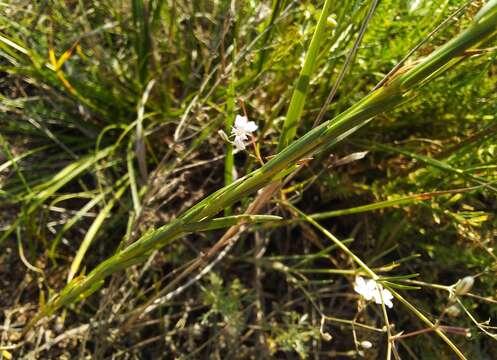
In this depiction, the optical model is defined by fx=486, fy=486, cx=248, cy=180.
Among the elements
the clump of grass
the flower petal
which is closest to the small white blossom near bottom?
the clump of grass

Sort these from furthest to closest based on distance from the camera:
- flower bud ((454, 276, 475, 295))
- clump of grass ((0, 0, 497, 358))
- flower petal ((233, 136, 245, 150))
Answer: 1. clump of grass ((0, 0, 497, 358))
2. flower petal ((233, 136, 245, 150))
3. flower bud ((454, 276, 475, 295))

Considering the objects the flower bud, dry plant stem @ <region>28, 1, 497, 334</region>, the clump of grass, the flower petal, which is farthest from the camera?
the clump of grass

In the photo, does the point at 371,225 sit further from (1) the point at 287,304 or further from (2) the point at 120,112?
(2) the point at 120,112

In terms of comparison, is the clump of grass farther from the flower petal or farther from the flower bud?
the flower bud

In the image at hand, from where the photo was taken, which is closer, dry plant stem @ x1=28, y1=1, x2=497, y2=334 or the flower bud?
dry plant stem @ x1=28, y1=1, x2=497, y2=334

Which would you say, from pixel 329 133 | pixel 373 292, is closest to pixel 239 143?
pixel 329 133

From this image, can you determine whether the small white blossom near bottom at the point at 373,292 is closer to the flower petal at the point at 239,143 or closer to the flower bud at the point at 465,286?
the flower bud at the point at 465,286

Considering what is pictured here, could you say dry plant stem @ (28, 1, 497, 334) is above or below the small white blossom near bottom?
above

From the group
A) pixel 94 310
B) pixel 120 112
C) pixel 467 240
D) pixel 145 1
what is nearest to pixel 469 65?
pixel 467 240
